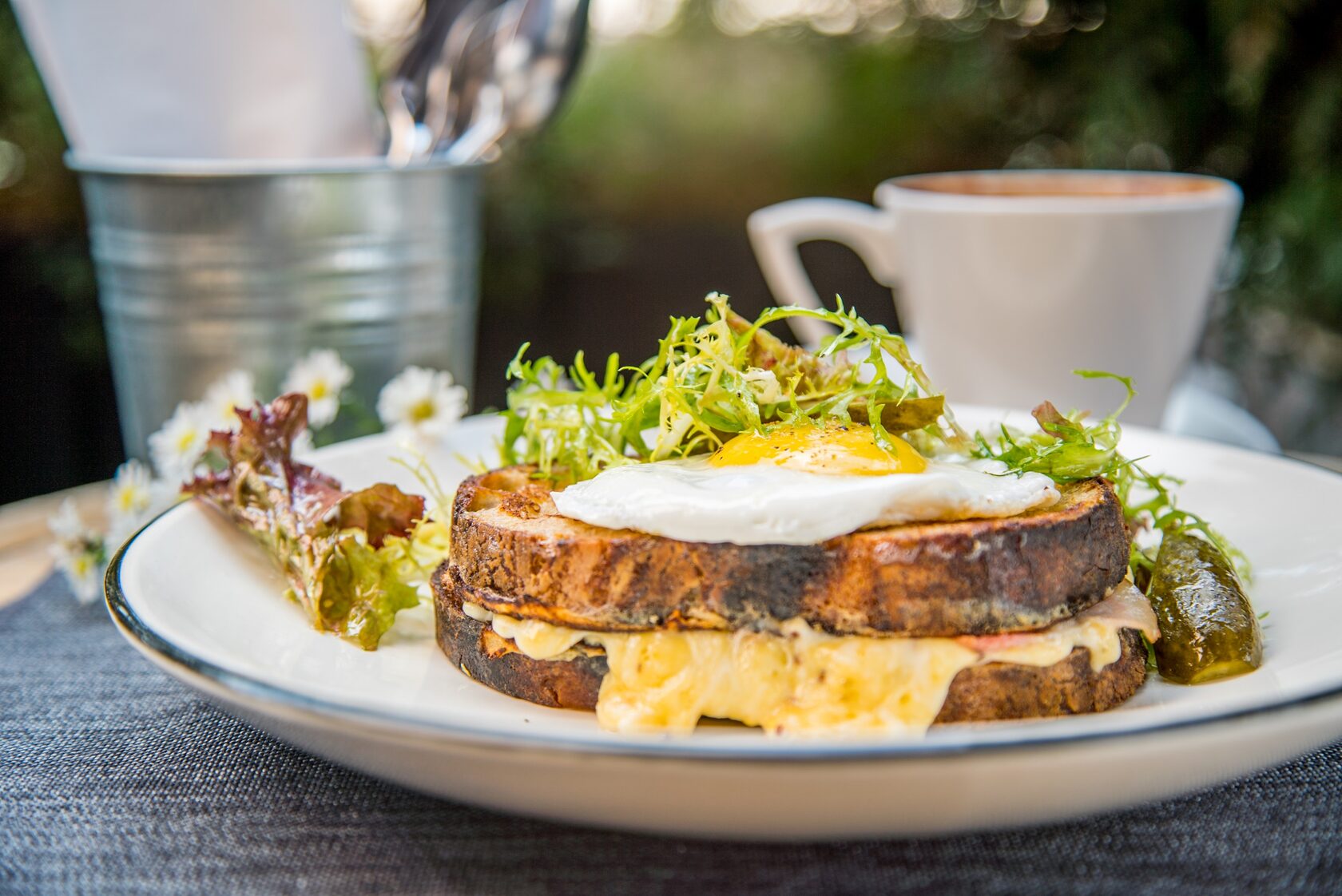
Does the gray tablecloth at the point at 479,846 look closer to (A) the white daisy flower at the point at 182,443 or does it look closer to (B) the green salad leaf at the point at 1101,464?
(B) the green salad leaf at the point at 1101,464

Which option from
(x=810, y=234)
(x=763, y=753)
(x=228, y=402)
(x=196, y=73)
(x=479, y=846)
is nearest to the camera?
(x=763, y=753)

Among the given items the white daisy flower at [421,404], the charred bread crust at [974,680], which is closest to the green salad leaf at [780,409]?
the charred bread crust at [974,680]

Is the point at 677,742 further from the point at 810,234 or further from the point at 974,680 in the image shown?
the point at 810,234

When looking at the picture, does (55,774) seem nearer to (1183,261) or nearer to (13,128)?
(1183,261)

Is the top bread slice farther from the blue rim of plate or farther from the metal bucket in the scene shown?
the metal bucket

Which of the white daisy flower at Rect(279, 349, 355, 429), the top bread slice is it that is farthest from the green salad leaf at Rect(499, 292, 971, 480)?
the white daisy flower at Rect(279, 349, 355, 429)

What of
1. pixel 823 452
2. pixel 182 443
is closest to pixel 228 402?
pixel 182 443
